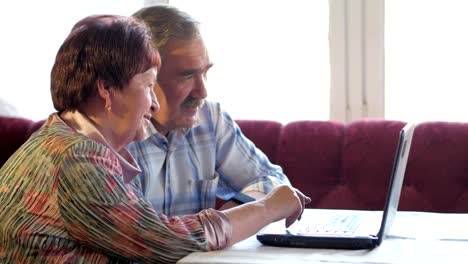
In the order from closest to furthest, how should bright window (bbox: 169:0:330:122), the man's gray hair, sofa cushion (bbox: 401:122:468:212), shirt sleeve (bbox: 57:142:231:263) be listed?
shirt sleeve (bbox: 57:142:231:263) → the man's gray hair → sofa cushion (bbox: 401:122:468:212) → bright window (bbox: 169:0:330:122)

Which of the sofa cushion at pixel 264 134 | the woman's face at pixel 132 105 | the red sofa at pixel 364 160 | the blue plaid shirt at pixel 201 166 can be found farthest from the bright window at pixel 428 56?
the woman's face at pixel 132 105

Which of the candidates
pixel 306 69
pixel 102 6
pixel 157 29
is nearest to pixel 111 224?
pixel 157 29

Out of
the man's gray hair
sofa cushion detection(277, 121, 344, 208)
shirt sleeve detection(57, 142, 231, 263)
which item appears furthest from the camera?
sofa cushion detection(277, 121, 344, 208)

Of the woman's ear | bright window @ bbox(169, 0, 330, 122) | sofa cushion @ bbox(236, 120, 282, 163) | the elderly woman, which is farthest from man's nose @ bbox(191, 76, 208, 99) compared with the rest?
bright window @ bbox(169, 0, 330, 122)

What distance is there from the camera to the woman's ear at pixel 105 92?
57.7 inches

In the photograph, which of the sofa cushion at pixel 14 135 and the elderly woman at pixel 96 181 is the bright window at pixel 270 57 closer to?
the sofa cushion at pixel 14 135

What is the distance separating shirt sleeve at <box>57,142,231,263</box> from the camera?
136 centimetres

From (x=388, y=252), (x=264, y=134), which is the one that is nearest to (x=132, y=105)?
(x=388, y=252)

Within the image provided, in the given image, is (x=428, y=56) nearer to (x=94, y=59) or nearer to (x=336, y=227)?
(x=336, y=227)

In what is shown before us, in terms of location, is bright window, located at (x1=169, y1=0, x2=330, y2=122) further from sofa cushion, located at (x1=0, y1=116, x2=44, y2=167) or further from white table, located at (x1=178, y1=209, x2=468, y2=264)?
white table, located at (x1=178, y1=209, x2=468, y2=264)

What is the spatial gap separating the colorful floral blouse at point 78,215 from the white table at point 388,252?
69 mm

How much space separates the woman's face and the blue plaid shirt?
0.39 metres

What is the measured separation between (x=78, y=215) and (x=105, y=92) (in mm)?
244

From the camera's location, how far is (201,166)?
2061 millimetres
